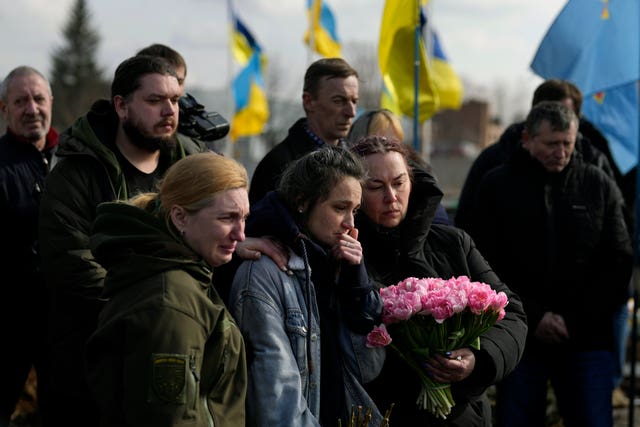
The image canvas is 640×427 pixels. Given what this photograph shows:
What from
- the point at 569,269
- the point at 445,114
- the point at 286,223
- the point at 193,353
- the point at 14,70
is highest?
the point at 14,70

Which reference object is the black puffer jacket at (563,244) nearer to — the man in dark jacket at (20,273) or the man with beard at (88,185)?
the man with beard at (88,185)

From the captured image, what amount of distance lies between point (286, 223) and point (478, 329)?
2.77 ft

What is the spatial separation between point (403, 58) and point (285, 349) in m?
4.46

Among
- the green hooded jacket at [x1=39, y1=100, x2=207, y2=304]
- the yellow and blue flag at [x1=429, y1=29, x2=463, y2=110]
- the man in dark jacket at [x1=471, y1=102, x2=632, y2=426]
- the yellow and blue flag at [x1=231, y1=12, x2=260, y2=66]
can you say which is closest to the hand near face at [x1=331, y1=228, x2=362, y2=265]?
the green hooded jacket at [x1=39, y1=100, x2=207, y2=304]

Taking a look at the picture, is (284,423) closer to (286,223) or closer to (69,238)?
(286,223)

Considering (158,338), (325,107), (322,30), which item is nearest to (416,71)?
(325,107)

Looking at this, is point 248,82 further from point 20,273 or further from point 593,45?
point 20,273

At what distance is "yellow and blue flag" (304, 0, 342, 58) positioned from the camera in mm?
13500

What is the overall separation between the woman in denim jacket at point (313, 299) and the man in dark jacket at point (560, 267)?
2.04 m

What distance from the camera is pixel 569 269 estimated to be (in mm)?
5117

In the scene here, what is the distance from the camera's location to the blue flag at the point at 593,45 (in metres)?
6.75

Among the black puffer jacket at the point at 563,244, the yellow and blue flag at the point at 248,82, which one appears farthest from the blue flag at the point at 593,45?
the yellow and blue flag at the point at 248,82

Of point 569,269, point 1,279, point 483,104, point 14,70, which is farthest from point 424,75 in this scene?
point 483,104

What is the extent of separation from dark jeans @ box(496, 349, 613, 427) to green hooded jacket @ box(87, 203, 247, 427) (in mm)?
2616
